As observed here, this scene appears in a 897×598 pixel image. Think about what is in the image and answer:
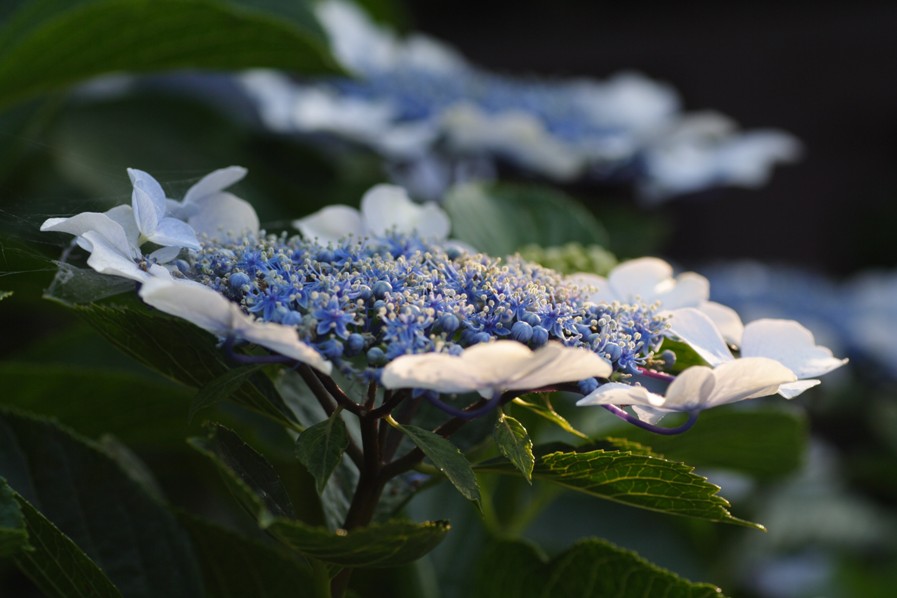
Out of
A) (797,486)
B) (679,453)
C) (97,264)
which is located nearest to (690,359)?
(679,453)

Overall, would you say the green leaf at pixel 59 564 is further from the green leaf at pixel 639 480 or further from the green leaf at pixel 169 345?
the green leaf at pixel 639 480

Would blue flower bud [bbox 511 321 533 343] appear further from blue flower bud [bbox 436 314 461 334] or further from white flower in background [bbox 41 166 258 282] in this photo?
white flower in background [bbox 41 166 258 282]

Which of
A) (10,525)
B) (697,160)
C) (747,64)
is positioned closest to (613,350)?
(10,525)

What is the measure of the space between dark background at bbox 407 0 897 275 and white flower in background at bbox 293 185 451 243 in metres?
3.14

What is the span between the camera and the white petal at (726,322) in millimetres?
505

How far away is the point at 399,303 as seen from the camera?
0.40 m

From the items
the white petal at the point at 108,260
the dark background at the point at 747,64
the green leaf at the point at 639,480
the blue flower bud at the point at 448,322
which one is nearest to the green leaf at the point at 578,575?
the green leaf at the point at 639,480

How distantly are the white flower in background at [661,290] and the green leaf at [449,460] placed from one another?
0.14 metres

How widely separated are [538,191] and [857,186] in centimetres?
374

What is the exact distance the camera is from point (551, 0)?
156 inches

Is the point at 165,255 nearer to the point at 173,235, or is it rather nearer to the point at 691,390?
the point at 173,235

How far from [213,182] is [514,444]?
8.0 inches

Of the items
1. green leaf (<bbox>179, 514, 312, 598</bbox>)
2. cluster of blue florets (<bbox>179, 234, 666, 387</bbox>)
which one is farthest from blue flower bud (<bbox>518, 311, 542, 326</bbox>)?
green leaf (<bbox>179, 514, 312, 598</bbox>)

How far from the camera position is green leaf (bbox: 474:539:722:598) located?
462mm
